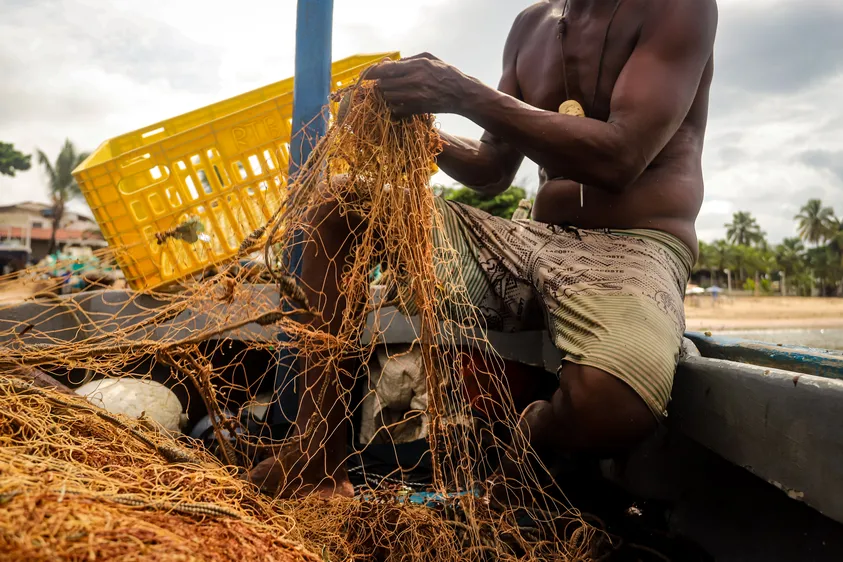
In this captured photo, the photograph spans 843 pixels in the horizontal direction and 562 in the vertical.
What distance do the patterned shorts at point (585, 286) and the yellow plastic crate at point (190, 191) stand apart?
137 cm

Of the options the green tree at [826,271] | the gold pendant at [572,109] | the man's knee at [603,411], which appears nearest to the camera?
the man's knee at [603,411]

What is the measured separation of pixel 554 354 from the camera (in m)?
2.35

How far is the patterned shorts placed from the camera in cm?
164

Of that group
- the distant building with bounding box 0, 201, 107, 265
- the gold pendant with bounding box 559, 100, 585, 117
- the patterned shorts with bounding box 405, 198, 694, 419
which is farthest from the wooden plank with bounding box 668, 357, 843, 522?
the distant building with bounding box 0, 201, 107, 265

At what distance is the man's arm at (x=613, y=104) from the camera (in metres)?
1.74

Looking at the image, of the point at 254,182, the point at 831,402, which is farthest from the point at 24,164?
the point at 831,402

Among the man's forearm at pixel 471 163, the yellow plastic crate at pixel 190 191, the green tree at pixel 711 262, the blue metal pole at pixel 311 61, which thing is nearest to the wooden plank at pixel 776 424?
the man's forearm at pixel 471 163

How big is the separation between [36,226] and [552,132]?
194 feet

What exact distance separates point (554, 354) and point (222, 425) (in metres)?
1.34

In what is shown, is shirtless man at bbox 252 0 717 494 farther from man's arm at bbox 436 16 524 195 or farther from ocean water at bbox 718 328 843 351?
ocean water at bbox 718 328 843 351

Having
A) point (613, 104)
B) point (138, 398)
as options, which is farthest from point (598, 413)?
point (138, 398)

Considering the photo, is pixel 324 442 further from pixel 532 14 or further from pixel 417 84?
pixel 532 14

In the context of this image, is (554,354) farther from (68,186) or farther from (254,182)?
(68,186)

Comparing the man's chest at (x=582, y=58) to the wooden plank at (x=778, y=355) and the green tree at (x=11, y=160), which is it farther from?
the green tree at (x=11, y=160)
